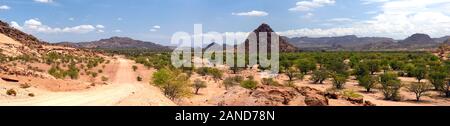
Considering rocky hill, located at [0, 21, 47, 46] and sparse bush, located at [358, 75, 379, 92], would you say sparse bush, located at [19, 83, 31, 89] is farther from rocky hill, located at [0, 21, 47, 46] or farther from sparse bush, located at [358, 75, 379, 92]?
rocky hill, located at [0, 21, 47, 46]

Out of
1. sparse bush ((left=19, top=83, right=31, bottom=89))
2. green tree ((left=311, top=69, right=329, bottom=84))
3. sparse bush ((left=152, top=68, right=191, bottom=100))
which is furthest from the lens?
green tree ((left=311, top=69, right=329, bottom=84))

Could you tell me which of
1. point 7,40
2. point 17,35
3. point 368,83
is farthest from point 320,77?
point 17,35

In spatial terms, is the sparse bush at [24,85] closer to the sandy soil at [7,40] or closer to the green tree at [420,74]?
the green tree at [420,74]

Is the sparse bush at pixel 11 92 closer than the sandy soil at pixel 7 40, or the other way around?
the sparse bush at pixel 11 92

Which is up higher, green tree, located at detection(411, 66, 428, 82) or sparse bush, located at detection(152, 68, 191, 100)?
sparse bush, located at detection(152, 68, 191, 100)

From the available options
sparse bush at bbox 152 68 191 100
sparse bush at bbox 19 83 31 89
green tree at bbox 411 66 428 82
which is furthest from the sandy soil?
green tree at bbox 411 66 428 82

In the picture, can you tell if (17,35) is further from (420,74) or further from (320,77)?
(420,74)

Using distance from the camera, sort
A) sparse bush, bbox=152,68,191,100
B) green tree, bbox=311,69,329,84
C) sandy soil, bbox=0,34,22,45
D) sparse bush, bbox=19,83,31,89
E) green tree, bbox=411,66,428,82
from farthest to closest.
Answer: sandy soil, bbox=0,34,22,45 → green tree, bbox=411,66,428,82 → green tree, bbox=311,69,329,84 → sparse bush, bbox=152,68,191,100 → sparse bush, bbox=19,83,31,89

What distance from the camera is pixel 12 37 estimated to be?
118562 mm

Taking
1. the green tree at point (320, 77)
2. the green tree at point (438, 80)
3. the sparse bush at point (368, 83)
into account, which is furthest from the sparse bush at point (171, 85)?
the green tree at point (438, 80)

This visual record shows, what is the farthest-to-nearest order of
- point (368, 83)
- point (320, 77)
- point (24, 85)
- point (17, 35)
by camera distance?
point (17, 35)
point (320, 77)
point (368, 83)
point (24, 85)
